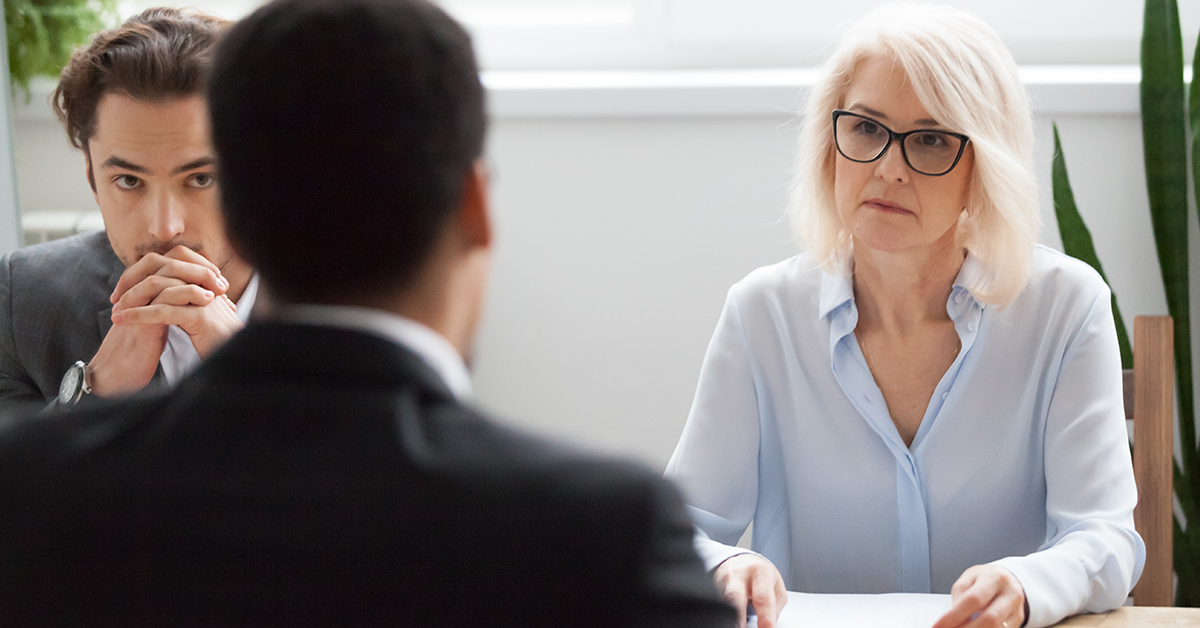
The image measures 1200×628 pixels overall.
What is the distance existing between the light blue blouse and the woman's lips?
0.14 m

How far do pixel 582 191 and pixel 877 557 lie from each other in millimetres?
1319

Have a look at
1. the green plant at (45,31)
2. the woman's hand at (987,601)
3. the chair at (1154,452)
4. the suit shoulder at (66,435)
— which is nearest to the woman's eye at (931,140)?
the chair at (1154,452)

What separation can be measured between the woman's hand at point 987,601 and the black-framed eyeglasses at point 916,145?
0.61 meters

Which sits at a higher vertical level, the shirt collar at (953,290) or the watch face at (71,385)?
the shirt collar at (953,290)

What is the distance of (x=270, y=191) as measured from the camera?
57 centimetres

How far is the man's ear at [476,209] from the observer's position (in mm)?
631

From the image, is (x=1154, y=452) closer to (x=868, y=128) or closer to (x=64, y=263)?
(x=868, y=128)

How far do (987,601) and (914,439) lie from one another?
15.0 inches

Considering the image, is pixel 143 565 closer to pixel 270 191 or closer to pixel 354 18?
pixel 270 191

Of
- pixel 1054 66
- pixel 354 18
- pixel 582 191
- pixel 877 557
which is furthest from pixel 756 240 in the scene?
pixel 354 18

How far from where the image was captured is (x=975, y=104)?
1521mm

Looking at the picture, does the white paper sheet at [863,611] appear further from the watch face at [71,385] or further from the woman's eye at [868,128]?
the watch face at [71,385]

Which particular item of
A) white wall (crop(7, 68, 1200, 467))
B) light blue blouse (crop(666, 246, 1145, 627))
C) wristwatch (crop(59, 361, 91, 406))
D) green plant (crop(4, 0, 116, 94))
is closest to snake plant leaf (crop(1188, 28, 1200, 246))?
white wall (crop(7, 68, 1200, 467))

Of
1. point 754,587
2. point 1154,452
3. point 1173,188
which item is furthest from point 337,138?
point 1173,188
